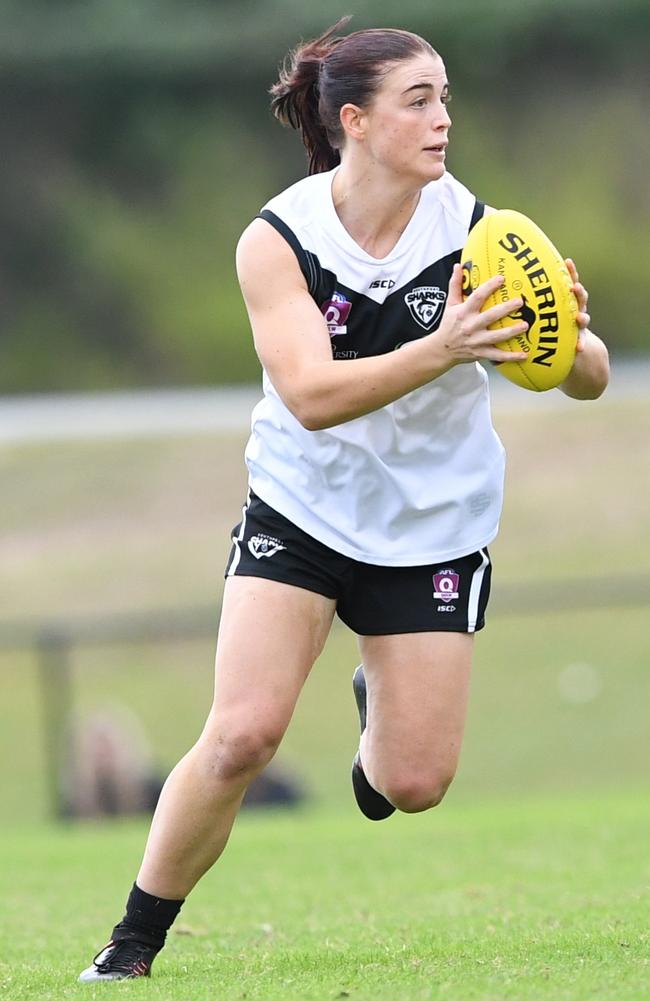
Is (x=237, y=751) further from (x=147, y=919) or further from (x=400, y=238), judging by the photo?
(x=400, y=238)

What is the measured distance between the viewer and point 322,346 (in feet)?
14.1

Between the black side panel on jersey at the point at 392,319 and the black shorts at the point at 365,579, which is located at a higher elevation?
the black side panel on jersey at the point at 392,319

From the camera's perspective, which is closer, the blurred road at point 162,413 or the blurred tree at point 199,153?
the blurred road at point 162,413

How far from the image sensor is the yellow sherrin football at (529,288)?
422cm

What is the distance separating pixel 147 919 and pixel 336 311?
1.64 meters

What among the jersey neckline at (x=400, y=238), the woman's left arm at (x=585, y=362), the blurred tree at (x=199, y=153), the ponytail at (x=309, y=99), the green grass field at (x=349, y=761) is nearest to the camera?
the woman's left arm at (x=585, y=362)

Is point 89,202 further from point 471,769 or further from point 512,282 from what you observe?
point 512,282

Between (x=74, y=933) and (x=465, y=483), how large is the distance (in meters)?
2.17

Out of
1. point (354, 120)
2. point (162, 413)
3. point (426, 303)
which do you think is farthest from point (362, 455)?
point (162, 413)

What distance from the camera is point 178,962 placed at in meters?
4.77

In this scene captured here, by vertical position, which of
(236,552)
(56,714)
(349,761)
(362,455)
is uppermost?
(362,455)

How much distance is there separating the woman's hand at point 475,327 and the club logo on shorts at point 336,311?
1.33ft

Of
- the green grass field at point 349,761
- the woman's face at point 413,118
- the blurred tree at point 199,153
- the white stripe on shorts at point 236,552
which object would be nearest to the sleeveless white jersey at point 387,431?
the white stripe on shorts at point 236,552

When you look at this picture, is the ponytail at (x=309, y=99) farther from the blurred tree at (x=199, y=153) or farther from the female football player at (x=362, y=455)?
the blurred tree at (x=199, y=153)
